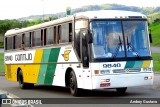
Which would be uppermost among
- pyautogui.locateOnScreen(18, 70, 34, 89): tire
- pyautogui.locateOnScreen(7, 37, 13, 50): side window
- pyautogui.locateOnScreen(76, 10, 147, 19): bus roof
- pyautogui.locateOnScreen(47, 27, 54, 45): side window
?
pyautogui.locateOnScreen(76, 10, 147, 19): bus roof

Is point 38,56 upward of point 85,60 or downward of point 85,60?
downward

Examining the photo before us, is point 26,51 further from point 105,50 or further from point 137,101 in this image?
point 137,101

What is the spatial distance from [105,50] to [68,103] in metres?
2.36

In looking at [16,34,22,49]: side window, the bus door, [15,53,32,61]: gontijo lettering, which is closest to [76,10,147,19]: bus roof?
the bus door

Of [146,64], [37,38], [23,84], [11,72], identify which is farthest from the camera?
[11,72]

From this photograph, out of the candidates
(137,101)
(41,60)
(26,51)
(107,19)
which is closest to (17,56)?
(26,51)

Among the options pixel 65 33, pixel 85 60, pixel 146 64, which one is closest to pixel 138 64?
pixel 146 64

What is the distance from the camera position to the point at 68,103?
1493cm

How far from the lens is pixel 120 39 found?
645 inches

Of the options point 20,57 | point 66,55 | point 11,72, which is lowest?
point 11,72

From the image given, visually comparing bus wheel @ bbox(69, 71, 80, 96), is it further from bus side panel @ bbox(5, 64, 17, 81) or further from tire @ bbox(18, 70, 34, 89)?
bus side panel @ bbox(5, 64, 17, 81)

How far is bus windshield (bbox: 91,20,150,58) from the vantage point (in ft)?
53.0

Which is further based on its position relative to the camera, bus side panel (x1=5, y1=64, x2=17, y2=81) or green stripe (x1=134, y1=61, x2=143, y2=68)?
bus side panel (x1=5, y1=64, x2=17, y2=81)

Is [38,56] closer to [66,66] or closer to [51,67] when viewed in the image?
[51,67]
